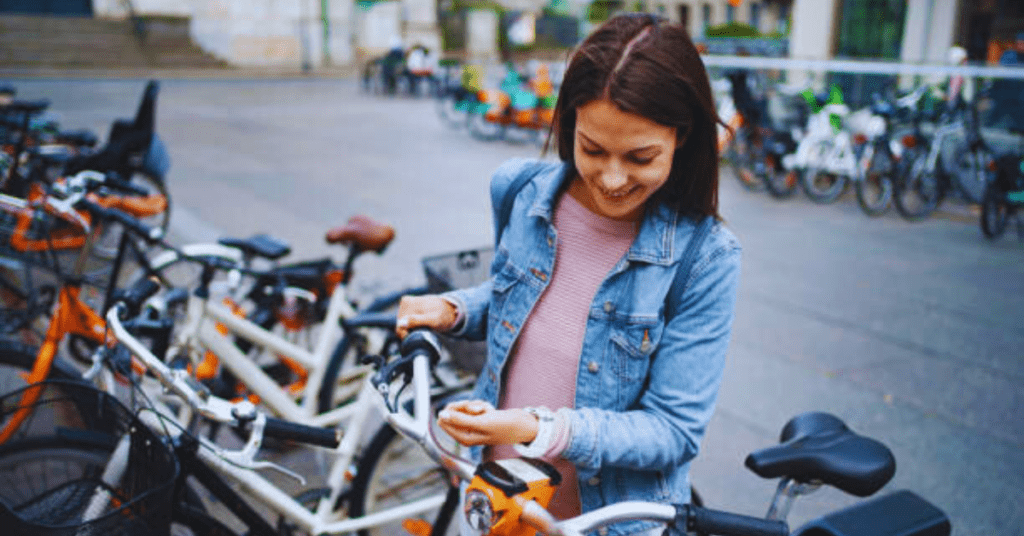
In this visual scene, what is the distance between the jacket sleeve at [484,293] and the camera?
173 centimetres

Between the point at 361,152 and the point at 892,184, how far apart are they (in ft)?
22.6

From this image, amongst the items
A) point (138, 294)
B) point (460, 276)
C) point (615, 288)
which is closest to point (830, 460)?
point (615, 288)

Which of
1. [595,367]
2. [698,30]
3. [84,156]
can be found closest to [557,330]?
[595,367]

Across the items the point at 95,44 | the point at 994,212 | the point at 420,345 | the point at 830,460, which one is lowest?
the point at 994,212

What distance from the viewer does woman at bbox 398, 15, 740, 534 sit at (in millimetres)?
1341

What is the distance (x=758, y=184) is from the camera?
393 inches

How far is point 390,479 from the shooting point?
2980 mm

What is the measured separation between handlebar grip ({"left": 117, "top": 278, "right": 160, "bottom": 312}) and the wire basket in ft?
2.91

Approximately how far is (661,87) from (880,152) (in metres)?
8.50

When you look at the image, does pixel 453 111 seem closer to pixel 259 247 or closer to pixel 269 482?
pixel 259 247

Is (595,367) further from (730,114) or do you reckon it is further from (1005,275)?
(730,114)

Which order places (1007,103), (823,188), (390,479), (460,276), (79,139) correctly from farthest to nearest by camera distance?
(823,188)
(1007,103)
(79,139)
(390,479)
(460,276)

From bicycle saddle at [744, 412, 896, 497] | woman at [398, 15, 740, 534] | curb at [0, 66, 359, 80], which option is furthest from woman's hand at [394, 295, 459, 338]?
curb at [0, 66, 359, 80]

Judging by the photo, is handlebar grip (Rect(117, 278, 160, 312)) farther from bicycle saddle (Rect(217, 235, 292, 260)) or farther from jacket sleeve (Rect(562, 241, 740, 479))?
jacket sleeve (Rect(562, 241, 740, 479))
